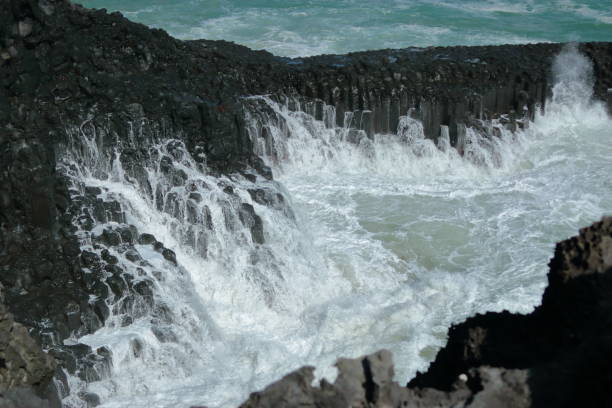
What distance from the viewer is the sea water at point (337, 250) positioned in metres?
9.22

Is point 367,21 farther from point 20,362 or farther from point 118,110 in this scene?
point 20,362

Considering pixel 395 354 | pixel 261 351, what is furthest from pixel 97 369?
pixel 395 354

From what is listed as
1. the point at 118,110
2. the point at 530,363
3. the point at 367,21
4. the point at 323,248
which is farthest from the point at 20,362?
the point at 367,21

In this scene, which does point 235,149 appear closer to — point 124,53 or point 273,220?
point 273,220

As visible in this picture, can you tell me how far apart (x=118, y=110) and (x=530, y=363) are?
26.2 ft

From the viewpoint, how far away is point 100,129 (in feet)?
36.6

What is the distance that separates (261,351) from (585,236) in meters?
5.06

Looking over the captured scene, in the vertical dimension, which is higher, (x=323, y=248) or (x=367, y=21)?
(x=367, y=21)

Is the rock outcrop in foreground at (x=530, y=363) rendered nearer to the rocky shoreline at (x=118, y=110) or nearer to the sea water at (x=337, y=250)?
the rocky shoreline at (x=118, y=110)

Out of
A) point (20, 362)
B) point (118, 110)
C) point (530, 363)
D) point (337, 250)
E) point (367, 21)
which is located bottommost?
point (337, 250)

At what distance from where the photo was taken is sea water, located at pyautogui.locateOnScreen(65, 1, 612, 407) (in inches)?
363

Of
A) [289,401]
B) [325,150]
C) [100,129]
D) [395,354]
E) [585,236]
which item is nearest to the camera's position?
[289,401]

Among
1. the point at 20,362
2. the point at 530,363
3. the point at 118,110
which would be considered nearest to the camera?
the point at 530,363

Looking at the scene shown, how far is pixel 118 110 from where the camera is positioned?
11469 mm
